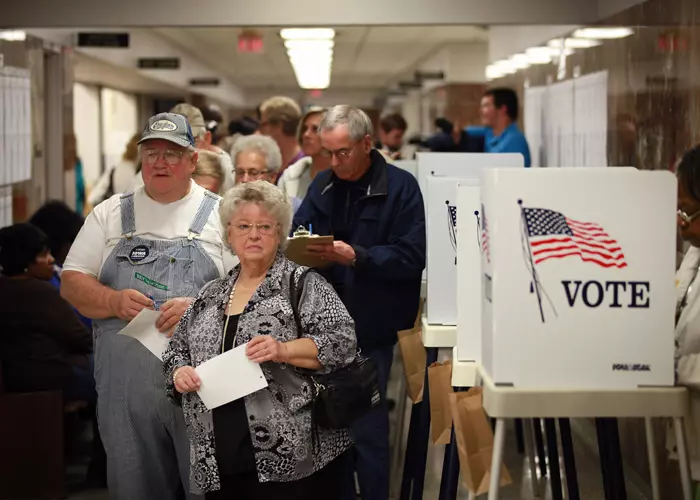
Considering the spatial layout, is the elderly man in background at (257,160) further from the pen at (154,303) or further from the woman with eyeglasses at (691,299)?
the woman with eyeglasses at (691,299)

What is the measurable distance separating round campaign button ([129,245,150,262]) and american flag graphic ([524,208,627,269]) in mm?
1642

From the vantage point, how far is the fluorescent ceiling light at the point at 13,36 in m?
6.89

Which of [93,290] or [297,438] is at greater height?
[93,290]

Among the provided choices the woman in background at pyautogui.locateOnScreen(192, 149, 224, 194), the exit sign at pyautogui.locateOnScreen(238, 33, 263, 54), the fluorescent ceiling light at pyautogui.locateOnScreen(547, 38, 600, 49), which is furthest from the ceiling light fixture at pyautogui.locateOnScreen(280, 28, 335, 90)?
the woman in background at pyautogui.locateOnScreen(192, 149, 224, 194)

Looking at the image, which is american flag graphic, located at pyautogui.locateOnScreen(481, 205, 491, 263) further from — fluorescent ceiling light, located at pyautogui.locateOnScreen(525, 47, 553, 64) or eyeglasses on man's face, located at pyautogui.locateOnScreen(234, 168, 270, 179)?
fluorescent ceiling light, located at pyautogui.locateOnScreen(525, 47, 553, 64)

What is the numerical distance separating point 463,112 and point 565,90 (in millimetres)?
8913

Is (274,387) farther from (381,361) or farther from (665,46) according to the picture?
(665,46)

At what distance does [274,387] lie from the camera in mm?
3451

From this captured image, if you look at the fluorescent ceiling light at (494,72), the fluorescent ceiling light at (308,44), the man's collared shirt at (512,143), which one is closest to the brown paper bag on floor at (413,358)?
the man's collared shirt at (512,143)

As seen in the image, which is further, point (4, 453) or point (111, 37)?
point (111, 37)

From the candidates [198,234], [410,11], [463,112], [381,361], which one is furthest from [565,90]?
[463,112]

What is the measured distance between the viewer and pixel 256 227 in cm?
356

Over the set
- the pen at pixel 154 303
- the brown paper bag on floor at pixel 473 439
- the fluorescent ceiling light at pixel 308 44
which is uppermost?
the fluorescent ceiling light at pixel 308 44

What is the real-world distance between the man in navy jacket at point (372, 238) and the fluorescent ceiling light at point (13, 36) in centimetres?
308
